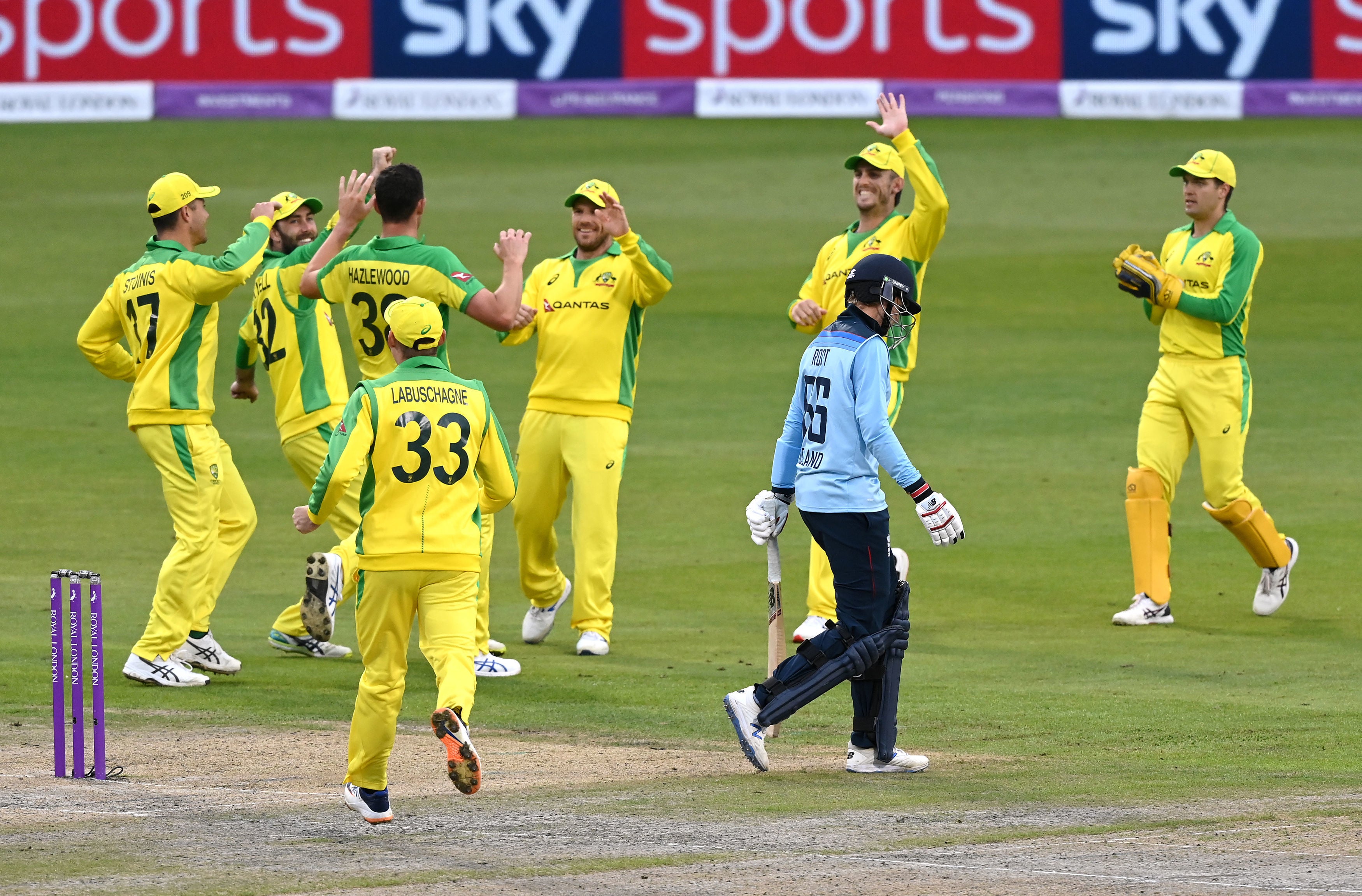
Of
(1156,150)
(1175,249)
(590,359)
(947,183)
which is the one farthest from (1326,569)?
→ (1156,150)

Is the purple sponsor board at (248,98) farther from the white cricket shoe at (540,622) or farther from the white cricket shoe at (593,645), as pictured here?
the white cricket shoe at (593,645)

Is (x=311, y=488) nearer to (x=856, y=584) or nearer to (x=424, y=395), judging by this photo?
(x=424, y=395)

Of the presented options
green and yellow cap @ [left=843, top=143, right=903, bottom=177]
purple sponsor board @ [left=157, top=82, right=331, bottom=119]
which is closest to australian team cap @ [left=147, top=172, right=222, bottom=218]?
green and yellow cap @ [left=843, top=143, right=903, bottom=177]

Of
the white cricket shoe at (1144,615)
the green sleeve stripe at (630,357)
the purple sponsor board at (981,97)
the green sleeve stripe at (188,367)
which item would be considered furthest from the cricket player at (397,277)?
the purple sponsor board at (981,97)

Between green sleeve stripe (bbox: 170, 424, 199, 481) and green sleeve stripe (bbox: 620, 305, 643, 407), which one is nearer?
green sleeve stripe (bbox: 170, 424, 199, 481)

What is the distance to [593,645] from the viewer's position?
11.6 m

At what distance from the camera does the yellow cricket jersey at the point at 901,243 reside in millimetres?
11477

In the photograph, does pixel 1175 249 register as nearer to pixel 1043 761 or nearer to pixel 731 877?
pixel 1043 761

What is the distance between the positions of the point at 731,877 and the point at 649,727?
286 cm

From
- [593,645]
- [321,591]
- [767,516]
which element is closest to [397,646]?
[767,516]

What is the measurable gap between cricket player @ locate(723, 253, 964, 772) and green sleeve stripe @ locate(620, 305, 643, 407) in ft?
9.74

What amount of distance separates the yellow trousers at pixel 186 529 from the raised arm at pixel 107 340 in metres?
0.48

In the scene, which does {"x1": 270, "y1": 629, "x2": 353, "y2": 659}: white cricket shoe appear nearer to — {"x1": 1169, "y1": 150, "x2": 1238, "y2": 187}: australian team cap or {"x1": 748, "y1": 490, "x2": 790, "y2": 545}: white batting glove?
{"x1": 748, "y1": 490, "x2": 790, "y2": 545}: white batting glove

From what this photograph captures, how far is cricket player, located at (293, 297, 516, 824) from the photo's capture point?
7992 mm
